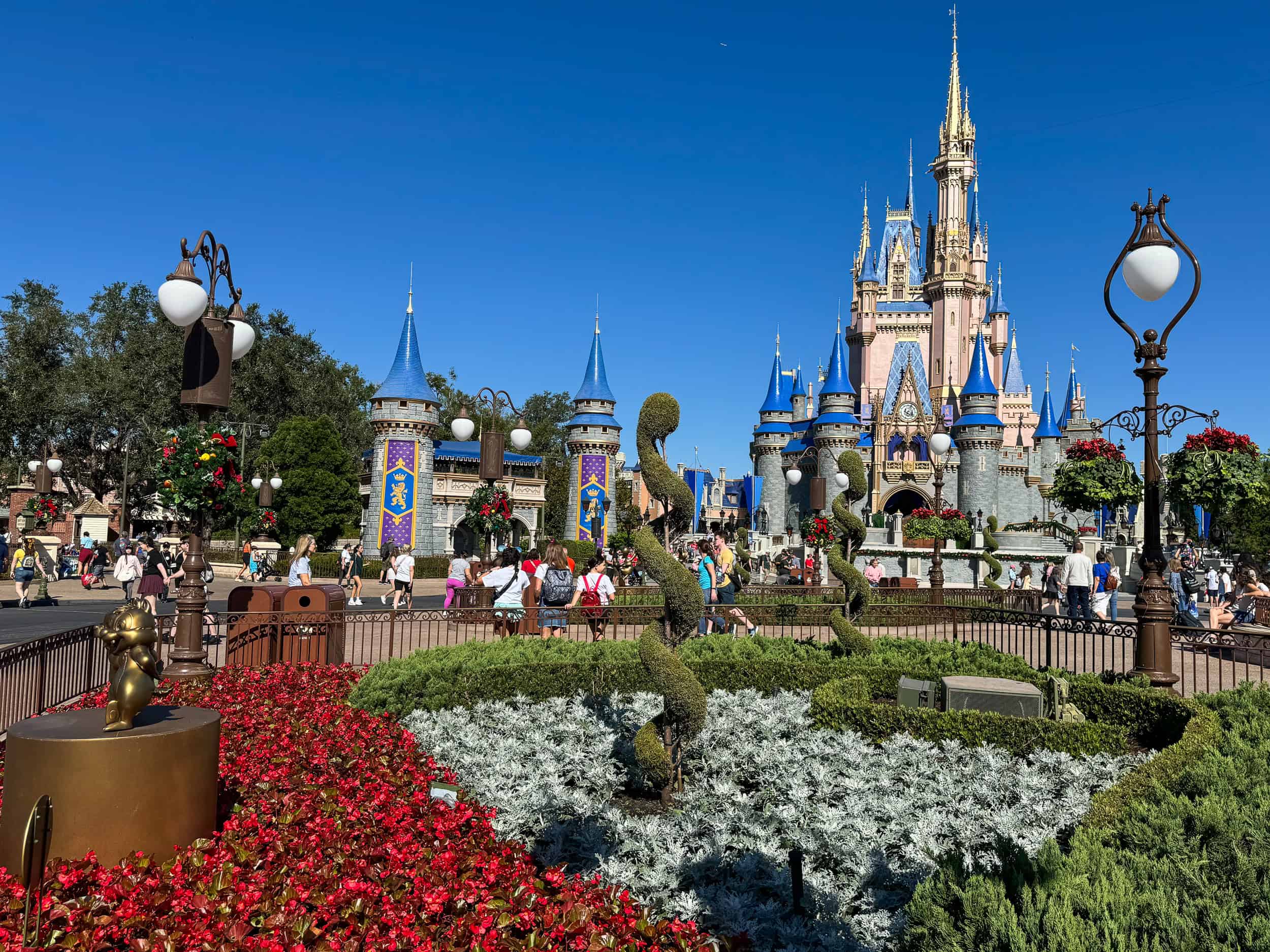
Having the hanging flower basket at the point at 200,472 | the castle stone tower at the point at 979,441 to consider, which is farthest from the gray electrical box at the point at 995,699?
the castle stone tower at the point at 979,441

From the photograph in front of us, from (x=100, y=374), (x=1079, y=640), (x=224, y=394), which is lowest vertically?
(x=1079, y=640)

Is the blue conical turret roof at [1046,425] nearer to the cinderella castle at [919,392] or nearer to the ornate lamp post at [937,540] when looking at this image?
the cinderella castle at [919,392]

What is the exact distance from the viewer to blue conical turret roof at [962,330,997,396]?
164ft

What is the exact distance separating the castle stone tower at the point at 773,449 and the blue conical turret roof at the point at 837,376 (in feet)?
22.0

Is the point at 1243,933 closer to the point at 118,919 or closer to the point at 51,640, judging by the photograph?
the point at 118,919

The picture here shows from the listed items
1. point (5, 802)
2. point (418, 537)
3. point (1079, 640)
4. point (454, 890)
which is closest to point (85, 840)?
point (5, 802)

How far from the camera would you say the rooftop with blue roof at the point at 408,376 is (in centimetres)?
3675

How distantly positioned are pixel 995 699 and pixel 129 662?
718 centimetres

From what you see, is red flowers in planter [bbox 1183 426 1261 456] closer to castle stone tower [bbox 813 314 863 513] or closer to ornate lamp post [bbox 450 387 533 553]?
ornate lamp post [bbox 450 387 533 553]

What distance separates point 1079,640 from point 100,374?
1770 inches

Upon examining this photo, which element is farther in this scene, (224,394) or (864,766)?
(224,394)

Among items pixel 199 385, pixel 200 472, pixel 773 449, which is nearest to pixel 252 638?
pixel 200 472

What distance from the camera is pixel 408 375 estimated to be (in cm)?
3728

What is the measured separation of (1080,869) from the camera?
3.54 meters
